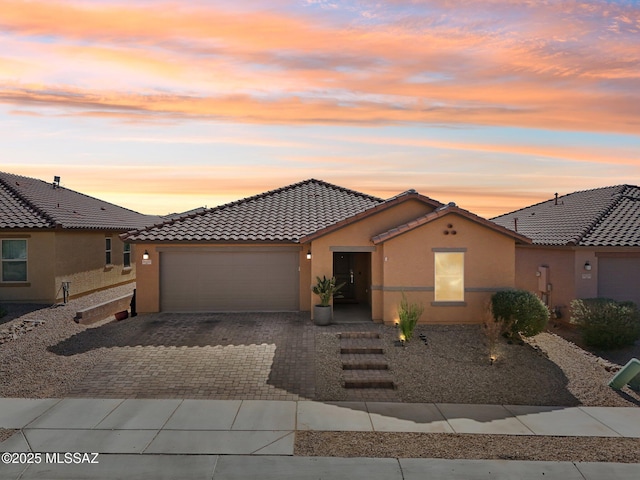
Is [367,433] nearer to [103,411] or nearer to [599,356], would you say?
[103,411]

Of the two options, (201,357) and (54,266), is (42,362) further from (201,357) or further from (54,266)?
(54,266)

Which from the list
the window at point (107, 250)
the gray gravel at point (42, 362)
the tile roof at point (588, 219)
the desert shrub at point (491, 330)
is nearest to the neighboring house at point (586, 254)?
the tile roof at point (588, 219)

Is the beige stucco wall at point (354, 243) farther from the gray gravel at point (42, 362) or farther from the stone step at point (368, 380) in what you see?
the gray gravel at point (42, 362)

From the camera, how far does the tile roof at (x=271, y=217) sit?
16.7 m

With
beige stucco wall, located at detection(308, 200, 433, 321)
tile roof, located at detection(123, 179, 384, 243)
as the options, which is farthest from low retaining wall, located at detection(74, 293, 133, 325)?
beige stucco wall, located at detection(308, 200, 433, 321)

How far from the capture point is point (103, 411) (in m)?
8.84

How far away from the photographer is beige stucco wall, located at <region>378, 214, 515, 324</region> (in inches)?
576

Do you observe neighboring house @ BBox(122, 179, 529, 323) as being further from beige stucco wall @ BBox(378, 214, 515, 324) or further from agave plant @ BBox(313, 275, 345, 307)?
agave plant @ BBox(313, 275, 345, 307)

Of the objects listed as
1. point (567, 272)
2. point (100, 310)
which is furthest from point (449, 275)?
point (100, 310)

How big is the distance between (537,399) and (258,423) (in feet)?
19.3

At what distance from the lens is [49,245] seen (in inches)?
732

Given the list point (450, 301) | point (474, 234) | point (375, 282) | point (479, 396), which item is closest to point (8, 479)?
point (479, 396)

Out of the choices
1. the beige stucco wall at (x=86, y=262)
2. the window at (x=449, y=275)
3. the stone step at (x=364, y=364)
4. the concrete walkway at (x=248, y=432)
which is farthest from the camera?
the beige stucco wall at (x=86, y=262)

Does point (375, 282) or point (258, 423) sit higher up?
point (375, 282)
